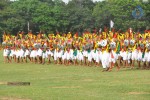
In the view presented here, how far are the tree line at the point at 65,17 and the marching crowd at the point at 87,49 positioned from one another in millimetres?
38862

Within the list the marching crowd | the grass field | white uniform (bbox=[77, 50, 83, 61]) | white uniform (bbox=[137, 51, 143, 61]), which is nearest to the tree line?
the marching crowd

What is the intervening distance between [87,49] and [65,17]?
2309 inches

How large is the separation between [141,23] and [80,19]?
16843mm

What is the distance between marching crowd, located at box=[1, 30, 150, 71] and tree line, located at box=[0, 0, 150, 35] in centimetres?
3886

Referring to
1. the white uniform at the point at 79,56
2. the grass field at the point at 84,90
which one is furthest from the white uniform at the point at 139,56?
the grass field at the point at 84,90

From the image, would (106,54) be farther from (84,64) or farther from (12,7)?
(12,7)

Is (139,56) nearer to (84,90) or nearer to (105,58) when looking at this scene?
(105,58)

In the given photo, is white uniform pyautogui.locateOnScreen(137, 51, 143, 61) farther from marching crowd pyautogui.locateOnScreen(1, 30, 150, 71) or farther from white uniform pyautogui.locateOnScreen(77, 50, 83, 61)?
white uniform pyautogui.locateOnScreen(77, 50, 83, 61)

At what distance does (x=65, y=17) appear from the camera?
89.7 m

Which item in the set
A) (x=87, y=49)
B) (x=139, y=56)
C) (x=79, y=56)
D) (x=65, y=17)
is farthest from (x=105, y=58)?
(x=65, y=17)

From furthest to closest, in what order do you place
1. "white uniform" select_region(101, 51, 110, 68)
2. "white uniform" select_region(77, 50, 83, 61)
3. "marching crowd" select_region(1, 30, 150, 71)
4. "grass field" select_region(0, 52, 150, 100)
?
1. "white uniform" select_region(77, 50, 83, 61)
2. "marching crowd" select_region(1, 30, 150, 71)
3. "white uniform" select_region(101, 51, 110, 68)
4. "grass field" select_region(0, 52, 150, 100)

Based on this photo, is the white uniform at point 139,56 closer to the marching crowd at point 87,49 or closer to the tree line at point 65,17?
the marching crowd at point 87,49

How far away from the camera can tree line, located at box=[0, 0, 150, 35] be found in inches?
3105

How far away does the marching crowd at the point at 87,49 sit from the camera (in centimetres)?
2666
